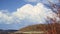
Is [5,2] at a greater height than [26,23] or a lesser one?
greater

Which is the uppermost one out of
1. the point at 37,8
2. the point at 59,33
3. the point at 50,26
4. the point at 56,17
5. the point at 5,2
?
the point at 5,2

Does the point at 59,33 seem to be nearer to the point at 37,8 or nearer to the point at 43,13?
the point at 43,13

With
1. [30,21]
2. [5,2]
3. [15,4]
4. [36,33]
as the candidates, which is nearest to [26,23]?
[30,21]

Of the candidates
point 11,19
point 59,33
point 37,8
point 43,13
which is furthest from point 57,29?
point 11,19

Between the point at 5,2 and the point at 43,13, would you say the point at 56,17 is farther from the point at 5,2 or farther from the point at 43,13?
the point at 5,2

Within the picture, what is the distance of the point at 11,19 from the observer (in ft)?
5.21

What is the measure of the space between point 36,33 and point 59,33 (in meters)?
0.30

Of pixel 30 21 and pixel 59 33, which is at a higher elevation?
pixel 30 21

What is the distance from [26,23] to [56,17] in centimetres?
42

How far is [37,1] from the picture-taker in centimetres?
159

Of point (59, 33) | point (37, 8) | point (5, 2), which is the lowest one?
point (59, 33)

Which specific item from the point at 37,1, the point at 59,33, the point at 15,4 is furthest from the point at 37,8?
the point at 59,33

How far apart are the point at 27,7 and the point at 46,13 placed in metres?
0.28

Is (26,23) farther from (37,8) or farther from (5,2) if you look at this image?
(5,2)
